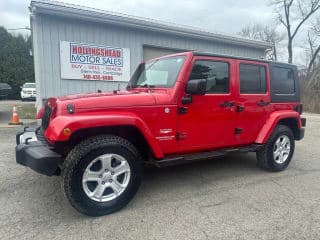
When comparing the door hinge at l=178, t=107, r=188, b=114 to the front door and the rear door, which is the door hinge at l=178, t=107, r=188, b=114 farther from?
the rear door

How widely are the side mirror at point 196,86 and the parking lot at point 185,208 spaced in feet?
4.63

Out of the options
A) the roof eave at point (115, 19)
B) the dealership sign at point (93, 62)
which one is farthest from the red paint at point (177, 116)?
the roof eave at point (115, 19)

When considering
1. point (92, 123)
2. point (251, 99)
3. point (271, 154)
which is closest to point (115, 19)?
point (251, 99)

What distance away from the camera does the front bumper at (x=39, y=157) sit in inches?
111

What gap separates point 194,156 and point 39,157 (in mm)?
2017

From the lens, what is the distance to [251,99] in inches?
172

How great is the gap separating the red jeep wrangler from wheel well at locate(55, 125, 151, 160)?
0.01 m

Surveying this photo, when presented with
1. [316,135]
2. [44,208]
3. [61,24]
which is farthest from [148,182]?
[316,135]

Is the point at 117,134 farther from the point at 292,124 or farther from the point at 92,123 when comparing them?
the point at 292,124

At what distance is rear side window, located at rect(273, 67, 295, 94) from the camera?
4781 mm

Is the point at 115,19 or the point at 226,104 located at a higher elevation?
the point at 115,19

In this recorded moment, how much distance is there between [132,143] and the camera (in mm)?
3486

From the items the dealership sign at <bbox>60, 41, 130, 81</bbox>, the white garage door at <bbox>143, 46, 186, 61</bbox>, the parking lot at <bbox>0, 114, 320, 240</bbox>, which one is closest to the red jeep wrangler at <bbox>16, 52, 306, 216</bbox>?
the parking lot at <bbox>0, 114, 320, 240</bbox>

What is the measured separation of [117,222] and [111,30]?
7.29 metres
